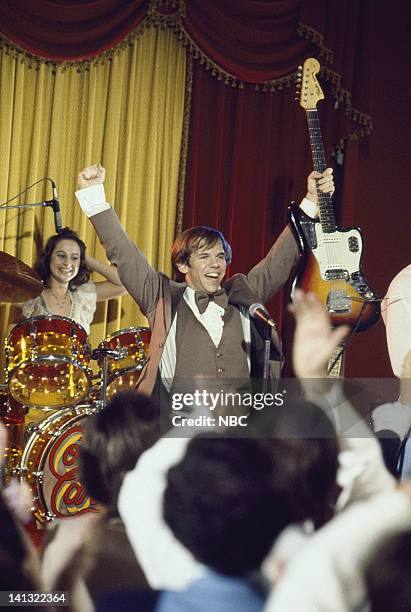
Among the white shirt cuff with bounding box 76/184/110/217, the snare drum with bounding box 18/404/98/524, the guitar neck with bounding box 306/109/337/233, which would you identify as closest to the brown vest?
the white shirt cuff with bounding box 76/184/110/217

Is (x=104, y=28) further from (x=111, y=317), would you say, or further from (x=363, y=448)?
(x=363, y=448)

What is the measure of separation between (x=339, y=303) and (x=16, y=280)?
1301 millimetres

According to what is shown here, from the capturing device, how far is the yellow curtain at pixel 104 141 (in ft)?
14.4

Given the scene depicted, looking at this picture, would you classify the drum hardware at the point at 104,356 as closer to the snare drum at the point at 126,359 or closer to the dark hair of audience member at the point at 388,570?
the snare drum at the point at 126,359

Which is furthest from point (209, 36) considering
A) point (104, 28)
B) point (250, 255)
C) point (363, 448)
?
point (363, 448)

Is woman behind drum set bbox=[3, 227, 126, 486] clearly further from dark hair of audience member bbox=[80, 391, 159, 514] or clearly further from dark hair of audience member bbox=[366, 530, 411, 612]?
dark hair of audience member bbox=[366, 530, 411, 612]

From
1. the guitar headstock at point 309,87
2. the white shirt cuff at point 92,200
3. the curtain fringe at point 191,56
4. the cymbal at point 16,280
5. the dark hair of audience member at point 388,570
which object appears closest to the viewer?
the dark hair of audience member at point 388,570

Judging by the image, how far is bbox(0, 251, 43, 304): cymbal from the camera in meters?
3.35

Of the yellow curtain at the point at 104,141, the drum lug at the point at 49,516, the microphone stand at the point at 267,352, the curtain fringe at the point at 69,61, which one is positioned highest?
the curtain fringe at the point at 69,61

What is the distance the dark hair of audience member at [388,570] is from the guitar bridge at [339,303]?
2349mm

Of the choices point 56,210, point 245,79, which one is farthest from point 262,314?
point 245,79

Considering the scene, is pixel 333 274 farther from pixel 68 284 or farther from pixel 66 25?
pixel 66 25

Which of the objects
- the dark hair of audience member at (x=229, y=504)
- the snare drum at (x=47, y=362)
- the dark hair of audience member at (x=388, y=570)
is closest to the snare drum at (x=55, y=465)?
the snare drum at (x=47, y=362)

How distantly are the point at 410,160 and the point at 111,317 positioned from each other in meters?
1.89
